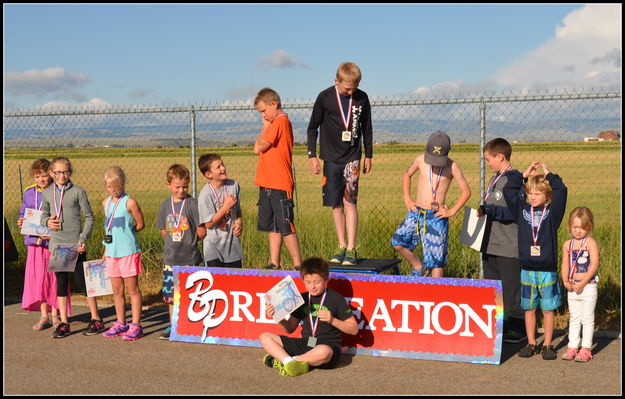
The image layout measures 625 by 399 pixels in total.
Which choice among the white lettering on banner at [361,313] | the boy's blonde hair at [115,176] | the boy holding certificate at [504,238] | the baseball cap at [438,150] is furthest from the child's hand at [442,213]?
the boy's blonde hair at [115,176]

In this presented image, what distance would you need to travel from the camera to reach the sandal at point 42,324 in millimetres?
7379

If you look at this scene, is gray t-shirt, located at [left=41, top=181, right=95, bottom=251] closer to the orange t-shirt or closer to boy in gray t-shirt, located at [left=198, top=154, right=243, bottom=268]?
boy in gray t-shirt, located at [left=198, top=154, right=243, bottom=268]

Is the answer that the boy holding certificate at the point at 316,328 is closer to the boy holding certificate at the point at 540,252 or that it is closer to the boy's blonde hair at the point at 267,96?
the boy holding certificate at the point at 540,252

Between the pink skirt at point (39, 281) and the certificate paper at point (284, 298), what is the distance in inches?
104

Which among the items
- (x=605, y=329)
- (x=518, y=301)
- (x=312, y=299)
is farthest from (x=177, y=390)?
(x=605, y=329)

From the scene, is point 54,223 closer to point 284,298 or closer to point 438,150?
point 284,298

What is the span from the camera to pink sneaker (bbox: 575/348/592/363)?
19.4 ft

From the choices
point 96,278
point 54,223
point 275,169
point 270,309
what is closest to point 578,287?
point 270,309

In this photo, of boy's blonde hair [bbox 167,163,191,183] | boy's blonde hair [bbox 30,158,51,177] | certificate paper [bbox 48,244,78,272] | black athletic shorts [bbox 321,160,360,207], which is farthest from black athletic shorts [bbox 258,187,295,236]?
boy's blonde hair [bbox 30,158,51,177]

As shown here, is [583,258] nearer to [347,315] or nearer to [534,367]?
[534,367]

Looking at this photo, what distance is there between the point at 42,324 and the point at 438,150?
435cm

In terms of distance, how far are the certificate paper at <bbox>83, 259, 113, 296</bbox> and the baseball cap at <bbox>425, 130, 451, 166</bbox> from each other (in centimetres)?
330

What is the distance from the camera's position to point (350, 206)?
284 inches

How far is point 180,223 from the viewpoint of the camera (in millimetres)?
6863
